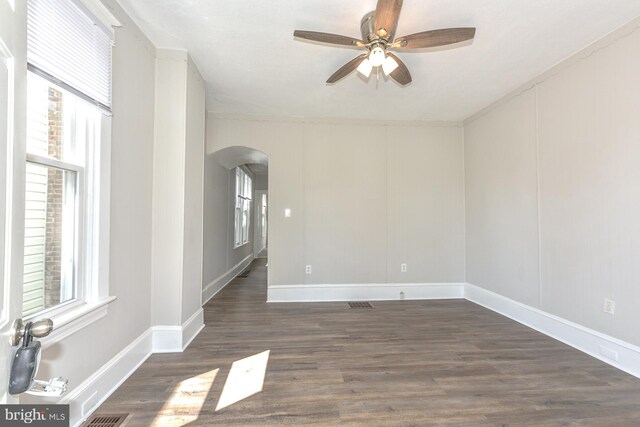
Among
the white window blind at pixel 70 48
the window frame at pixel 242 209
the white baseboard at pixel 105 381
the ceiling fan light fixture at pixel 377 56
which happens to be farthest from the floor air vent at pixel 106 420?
the window frame at pixel 242 209

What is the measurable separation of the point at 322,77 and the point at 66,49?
2199mm

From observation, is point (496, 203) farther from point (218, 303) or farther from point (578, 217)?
point (218, 303)

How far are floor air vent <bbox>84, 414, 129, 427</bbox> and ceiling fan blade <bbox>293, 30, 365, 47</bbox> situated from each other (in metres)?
2.68

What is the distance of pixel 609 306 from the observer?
2492 millimetres

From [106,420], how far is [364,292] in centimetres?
331

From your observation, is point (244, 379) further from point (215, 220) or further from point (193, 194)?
point (215, 220)

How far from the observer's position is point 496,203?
3893 mm

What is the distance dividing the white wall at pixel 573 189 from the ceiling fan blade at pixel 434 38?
1468 millimetres

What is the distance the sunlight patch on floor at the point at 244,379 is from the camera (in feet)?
6.64

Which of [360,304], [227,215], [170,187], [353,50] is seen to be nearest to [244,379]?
[170,187]

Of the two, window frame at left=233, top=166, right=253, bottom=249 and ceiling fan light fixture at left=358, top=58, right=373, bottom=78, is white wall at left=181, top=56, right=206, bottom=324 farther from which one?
window frame at left=233, top=166, right=253, bottom=249

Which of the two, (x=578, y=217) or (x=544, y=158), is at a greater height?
(x=544, y=158)

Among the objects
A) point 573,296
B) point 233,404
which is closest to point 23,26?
point 233,404

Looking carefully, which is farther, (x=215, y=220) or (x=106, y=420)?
A: (x=215, y=220)
